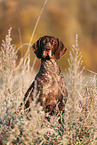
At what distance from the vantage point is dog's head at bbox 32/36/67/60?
11.1 feet

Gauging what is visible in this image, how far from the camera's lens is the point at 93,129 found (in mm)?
2934

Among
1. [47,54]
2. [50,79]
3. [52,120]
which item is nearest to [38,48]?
[47,54]

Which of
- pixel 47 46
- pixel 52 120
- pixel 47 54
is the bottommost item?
pixel 52 120

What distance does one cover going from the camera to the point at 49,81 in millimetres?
3406

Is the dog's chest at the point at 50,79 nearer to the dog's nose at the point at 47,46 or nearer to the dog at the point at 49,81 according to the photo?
the dog at the point at 49,81

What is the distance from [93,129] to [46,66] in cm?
113

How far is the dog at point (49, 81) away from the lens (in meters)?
3.36

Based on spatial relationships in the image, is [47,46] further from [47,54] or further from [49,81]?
[49,81]

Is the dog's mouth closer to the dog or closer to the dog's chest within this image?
the dog

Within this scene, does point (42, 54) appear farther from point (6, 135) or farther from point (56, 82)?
point (6, 135)

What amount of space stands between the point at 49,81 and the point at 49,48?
0.47 metres

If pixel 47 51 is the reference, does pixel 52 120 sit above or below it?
below

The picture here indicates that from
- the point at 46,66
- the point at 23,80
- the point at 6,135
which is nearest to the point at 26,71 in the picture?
the point at 23,80

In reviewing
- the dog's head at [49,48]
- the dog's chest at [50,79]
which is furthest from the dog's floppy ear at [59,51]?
the dog's chest at [50,79]
